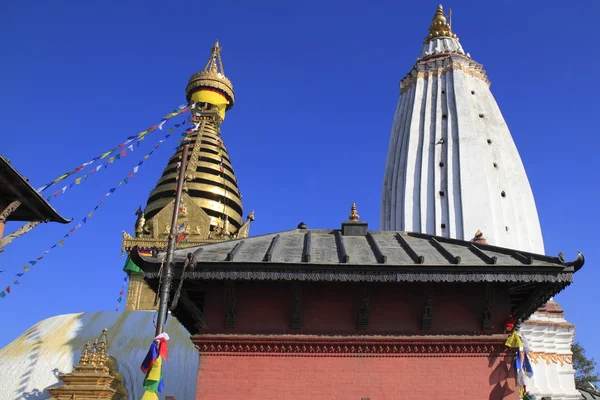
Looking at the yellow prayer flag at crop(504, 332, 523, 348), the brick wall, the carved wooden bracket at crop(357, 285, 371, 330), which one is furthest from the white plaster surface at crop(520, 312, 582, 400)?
the carved wooden bracket at crop(357, 285, 371, 330)

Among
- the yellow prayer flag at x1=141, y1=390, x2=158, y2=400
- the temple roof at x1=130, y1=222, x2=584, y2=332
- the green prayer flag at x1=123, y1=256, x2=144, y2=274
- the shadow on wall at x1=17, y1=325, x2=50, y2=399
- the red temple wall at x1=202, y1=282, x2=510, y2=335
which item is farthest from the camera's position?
the green prayer flag at x1=123, y1=256, x2=144, y2=274

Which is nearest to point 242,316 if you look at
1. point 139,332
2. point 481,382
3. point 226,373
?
point 226,373

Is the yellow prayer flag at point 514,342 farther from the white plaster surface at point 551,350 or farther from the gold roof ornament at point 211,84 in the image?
the gold roof ornament at point 211,84

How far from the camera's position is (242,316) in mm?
8938

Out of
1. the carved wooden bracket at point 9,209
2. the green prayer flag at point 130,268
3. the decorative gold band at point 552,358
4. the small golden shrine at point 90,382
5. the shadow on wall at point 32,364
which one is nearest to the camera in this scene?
the carved wooden bracket at point 9,209

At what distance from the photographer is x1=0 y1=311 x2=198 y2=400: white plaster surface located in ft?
48.5

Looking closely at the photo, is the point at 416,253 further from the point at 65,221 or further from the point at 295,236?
the point at 65,221

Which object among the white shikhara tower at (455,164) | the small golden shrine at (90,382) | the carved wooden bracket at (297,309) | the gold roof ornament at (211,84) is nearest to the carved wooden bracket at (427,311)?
the carved wooden bracket at (297,309)

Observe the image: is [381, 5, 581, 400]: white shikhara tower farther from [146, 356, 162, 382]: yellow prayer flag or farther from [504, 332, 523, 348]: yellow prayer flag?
[146, 356, 162, 382]: yellow prayer flag

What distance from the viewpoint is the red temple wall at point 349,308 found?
29.1ft

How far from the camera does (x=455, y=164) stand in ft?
99.1

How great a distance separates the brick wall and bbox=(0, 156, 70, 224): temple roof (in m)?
4.44

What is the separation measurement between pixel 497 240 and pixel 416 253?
2016cm

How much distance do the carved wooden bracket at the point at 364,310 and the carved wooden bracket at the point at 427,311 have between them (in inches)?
34.3
